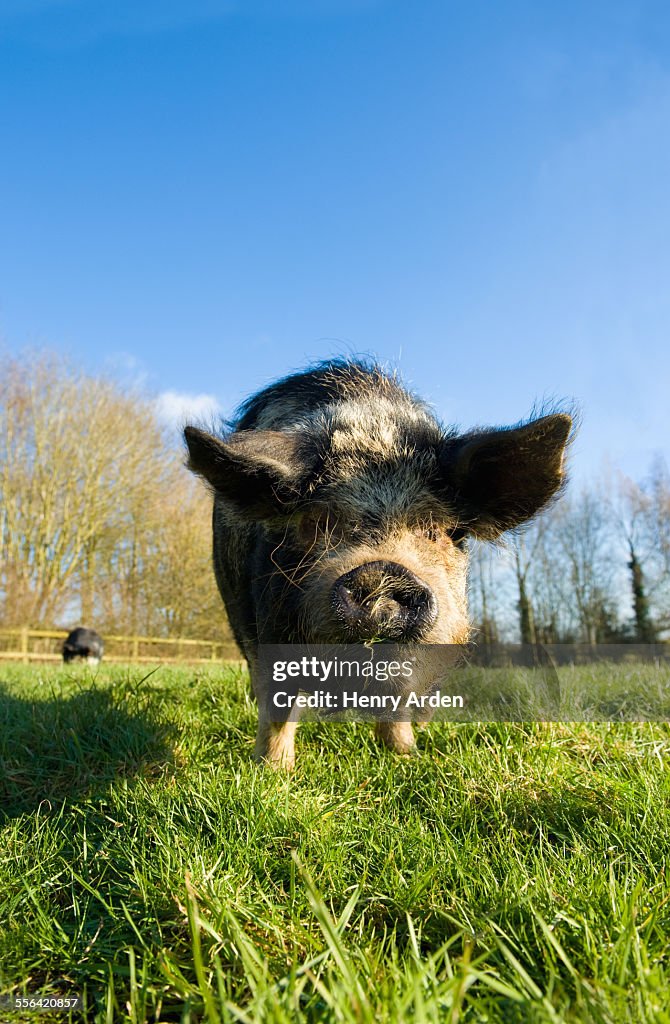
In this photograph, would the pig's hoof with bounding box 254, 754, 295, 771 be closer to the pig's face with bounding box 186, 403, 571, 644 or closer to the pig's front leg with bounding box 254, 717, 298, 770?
the pig's front leg with bounding box 254, 717, 298, 770

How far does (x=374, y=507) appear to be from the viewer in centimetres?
305

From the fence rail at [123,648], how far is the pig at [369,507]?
16.0 meters

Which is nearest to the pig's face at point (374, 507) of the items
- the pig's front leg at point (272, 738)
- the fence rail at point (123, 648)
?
the pig's front leg at point (272, 738)

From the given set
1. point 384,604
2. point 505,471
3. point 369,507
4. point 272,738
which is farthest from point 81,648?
point 384,604

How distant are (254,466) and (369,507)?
1.79ft

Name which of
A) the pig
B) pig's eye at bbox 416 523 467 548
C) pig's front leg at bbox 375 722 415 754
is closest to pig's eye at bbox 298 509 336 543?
the pig

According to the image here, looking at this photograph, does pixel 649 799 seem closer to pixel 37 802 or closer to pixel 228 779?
Result: pixel 228 779

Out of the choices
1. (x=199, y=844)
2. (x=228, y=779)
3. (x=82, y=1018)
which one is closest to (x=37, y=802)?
(x=228, y=779)

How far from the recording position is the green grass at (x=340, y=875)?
4.91 ft

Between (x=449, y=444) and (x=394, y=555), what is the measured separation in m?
0.77

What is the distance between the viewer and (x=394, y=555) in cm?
288

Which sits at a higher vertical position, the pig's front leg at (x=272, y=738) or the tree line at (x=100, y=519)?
the tree line at (x=100, y=519)

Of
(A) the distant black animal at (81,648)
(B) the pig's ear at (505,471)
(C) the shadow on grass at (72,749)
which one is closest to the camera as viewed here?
(B) the pig's ear at (505,471)

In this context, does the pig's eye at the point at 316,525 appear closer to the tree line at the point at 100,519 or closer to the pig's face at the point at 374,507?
the pig's face at the point at 374,507
